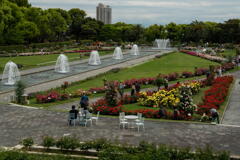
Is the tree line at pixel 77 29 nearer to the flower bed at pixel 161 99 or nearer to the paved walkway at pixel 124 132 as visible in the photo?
the flower bed at pixel 161 99

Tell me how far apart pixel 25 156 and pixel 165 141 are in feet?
17.8

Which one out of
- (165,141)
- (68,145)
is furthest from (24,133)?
(165,141)

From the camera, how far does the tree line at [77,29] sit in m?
59.3

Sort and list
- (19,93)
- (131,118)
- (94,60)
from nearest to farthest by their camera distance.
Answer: (131,118) → (19,93) → (94,60)

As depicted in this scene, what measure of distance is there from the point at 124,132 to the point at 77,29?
78642 mm

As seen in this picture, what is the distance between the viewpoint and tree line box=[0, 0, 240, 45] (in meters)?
59.3

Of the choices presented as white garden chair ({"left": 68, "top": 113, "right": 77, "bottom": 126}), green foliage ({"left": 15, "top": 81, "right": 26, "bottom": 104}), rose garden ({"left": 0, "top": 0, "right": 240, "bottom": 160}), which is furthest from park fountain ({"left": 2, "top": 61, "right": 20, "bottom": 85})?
white garden chair ({"left": 68, "top": 113, "right": 77, "bottom": 126})

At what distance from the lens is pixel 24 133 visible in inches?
530

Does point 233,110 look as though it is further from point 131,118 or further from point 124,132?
point 124,132

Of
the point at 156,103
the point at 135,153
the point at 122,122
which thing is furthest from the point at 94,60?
the point at 135,153

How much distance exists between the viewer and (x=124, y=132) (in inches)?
532

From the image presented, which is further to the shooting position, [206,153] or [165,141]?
[165,141]

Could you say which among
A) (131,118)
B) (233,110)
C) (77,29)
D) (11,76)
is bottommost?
(233,110)

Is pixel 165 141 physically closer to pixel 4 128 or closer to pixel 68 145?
pixel 68 145
